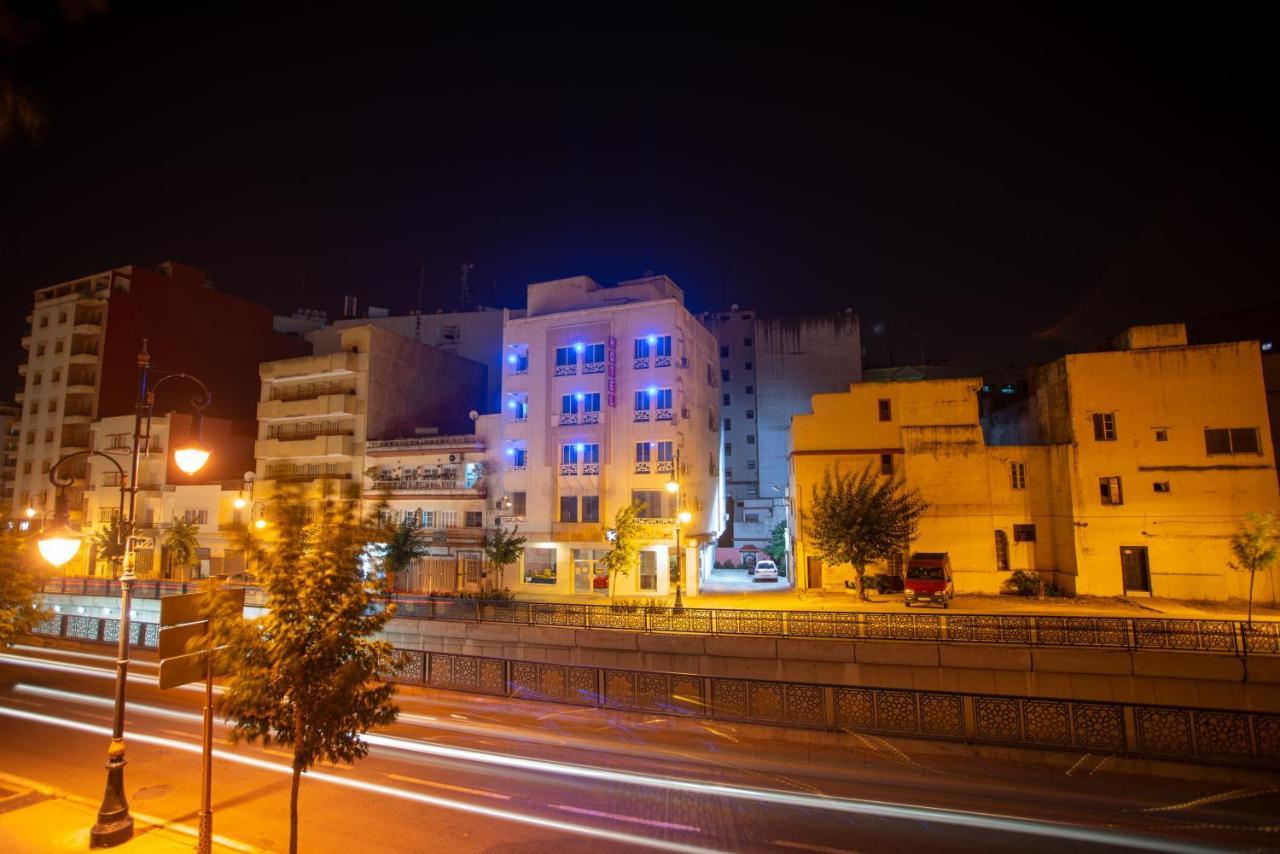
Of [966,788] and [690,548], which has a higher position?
[690,548]

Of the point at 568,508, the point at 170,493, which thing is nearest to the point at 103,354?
the point at 170,493

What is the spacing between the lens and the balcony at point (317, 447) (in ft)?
138

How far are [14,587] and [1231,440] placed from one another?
44403mm

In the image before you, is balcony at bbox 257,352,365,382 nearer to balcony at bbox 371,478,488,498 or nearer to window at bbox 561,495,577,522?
balcony at bbox 371,478,488,498

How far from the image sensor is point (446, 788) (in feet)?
39.2

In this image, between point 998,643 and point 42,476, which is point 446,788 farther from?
point 42,476

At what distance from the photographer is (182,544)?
4250 cm

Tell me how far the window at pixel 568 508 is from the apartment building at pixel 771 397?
24.4m

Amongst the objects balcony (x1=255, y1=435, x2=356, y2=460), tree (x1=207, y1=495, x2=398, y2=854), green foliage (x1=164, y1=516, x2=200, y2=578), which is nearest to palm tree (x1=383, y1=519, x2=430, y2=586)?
balcony (x1=255, y1=435, x2=356, y2=460)

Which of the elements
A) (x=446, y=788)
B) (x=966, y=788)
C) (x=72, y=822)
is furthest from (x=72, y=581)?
(x=966, y=788)

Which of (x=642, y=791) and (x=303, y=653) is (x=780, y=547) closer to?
(x=642, y=791)

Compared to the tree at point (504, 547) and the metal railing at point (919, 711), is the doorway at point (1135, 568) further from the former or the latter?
the tree at point (504, 547)

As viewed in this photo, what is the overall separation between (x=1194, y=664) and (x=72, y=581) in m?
50.9

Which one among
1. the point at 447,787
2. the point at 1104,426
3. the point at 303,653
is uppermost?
the point at 1104,426
